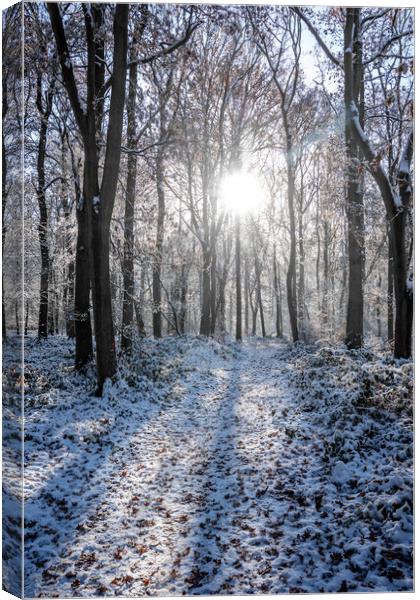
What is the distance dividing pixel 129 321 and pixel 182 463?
6329mm

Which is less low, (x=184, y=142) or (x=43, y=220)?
(x=184, y=142)

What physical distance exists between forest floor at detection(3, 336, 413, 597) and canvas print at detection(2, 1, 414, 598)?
2 cm

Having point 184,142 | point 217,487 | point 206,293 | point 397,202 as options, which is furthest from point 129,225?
point 217,487

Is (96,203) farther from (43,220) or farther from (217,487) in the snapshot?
(217,487)

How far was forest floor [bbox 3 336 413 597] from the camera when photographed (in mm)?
3475

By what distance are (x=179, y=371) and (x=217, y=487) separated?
6365mm

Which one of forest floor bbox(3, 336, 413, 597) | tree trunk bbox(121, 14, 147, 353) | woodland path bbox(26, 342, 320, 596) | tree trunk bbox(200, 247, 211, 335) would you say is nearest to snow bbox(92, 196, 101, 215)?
forest floor bbox(3, 336, 413, 597)

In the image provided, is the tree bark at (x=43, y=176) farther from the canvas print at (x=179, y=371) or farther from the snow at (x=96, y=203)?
the snow at (x=96, y=203)

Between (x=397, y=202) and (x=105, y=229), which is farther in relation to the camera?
(x=105, y=229)

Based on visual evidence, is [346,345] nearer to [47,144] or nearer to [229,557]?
[229,557]

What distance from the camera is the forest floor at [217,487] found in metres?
3.47

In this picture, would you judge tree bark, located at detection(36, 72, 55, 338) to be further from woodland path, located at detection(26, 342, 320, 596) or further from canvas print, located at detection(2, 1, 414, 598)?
woodland path, located at detection(26, 342, 320, 596)

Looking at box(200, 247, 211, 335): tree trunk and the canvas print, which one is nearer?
the canvas print

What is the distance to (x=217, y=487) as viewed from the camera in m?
4.93
